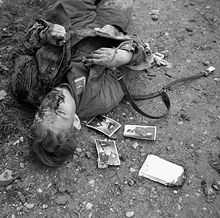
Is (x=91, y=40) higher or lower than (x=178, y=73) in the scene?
higher

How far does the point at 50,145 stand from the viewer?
210 centimetres

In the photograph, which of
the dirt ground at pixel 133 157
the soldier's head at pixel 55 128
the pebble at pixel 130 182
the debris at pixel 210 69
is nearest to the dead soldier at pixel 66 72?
the soldier's head at pixel 55 128

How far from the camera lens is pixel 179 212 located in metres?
2.06

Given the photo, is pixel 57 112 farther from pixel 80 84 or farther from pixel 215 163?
pixel 215 163

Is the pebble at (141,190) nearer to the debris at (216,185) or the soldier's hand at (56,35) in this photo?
the debris at (216,185)

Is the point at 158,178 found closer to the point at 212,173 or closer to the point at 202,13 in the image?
the point at 212,173

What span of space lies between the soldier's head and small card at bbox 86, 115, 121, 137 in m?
0.32

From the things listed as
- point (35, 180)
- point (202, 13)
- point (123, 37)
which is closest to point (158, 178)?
point (35, 180)

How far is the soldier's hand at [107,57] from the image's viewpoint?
7.61 feet

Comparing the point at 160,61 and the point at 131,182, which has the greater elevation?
the point at 160,61

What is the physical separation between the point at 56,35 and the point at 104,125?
29.8 inches

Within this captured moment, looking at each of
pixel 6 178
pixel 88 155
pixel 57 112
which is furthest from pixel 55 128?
pixel 6 178

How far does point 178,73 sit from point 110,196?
1341mm

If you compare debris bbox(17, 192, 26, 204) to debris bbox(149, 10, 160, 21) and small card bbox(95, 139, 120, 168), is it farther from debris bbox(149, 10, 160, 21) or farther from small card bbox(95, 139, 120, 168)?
debris bbox(149, 10, 160, 21)
